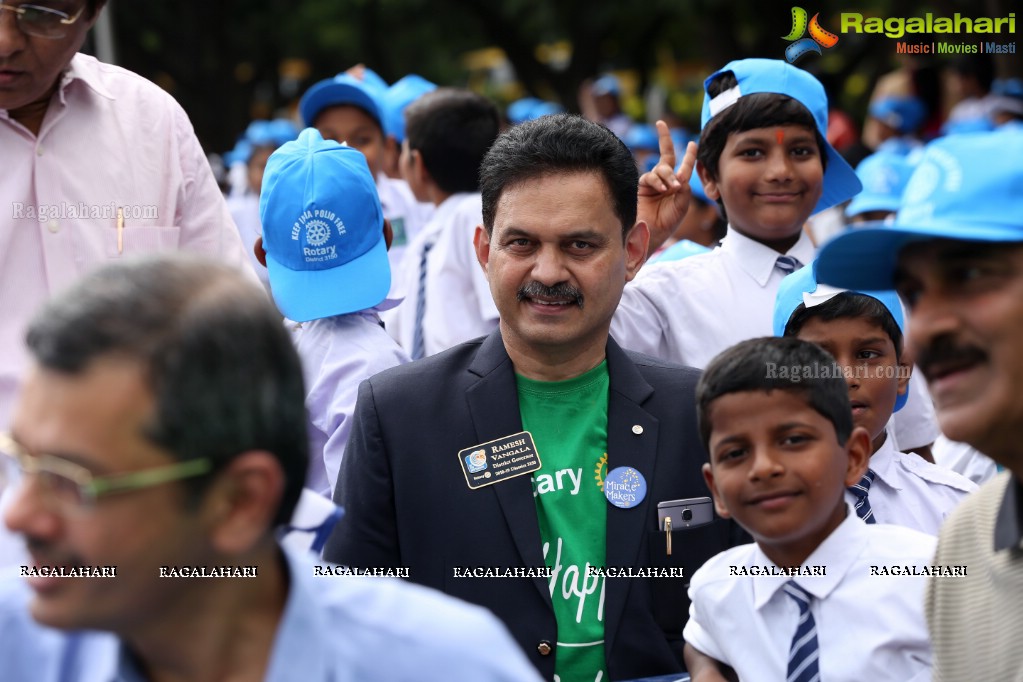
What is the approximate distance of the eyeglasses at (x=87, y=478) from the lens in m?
1.95

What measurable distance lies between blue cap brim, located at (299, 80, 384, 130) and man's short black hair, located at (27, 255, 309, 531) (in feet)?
19.2

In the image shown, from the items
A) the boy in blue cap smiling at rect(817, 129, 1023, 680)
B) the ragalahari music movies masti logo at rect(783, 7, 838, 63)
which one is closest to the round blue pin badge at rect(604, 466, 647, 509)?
the boy in blue cap smiling at rect(817, 129, 1023, 680)

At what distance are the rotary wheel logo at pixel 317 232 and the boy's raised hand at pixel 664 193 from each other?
49.4 inches

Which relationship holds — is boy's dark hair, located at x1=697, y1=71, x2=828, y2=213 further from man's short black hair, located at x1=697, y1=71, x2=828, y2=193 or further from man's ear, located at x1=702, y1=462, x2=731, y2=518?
man's ear, located at x1=702, y1=462, x2=731, y2=518

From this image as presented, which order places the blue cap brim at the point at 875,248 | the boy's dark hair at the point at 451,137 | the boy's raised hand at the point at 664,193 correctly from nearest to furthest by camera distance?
the blue cap brim at the point at 875,248
the boy's raised hand at the point at 664,193
the boy's dark hair at the point at 451,137

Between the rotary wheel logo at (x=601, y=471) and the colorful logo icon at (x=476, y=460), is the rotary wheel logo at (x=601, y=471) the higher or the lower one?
the lower one

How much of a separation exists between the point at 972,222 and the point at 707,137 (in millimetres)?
3046

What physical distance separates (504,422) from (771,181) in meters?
1.99

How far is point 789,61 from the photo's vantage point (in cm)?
591

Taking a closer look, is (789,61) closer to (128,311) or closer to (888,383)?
(888,383)

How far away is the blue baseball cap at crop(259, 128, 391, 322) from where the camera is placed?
454 cm

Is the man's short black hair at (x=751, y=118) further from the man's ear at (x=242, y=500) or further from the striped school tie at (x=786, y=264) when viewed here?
the man's ear at (x=242, y=500)

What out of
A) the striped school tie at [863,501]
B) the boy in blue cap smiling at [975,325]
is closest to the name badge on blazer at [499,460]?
the striped school tie at [863,501]

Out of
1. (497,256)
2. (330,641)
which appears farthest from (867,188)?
(330,641)
